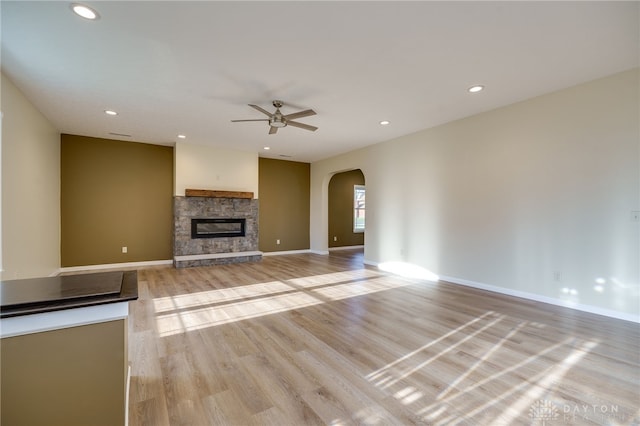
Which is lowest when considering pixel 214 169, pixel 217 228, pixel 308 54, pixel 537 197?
pixel 217 228

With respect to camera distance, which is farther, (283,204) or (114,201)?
(283,204)

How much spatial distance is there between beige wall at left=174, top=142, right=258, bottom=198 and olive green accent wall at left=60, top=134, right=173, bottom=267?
57 cm

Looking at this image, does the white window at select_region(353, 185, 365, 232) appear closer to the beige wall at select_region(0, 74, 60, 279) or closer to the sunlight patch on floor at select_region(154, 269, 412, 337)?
the sunlight patch on floor at select_region(154, 269, 412, 337)

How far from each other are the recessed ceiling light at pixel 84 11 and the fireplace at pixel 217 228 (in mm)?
4615

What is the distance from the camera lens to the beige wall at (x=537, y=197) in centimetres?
303

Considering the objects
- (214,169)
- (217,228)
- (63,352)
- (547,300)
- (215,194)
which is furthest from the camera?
(217,228)

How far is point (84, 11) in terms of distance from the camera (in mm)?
2078

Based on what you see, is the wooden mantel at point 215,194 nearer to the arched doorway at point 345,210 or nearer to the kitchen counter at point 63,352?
the arched doorway at point 345,210

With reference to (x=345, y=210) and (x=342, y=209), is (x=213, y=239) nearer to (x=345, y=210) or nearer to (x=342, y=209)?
(x=342, y=209)

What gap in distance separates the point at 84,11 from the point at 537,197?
5.06 metres

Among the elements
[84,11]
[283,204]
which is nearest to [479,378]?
[84,11]

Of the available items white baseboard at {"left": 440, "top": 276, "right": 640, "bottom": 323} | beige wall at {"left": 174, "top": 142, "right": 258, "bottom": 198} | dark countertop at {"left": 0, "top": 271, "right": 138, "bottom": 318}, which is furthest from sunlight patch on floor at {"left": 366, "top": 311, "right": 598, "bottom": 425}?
beige wall at {"left": 174, "top": 142, "right": 258, "bottom": 198}

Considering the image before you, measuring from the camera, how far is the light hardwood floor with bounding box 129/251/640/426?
5.33 feet

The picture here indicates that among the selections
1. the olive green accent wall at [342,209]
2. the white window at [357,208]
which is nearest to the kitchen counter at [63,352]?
the olive green accent wall at [342,209]
